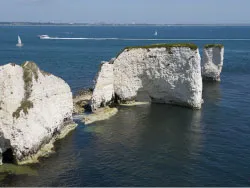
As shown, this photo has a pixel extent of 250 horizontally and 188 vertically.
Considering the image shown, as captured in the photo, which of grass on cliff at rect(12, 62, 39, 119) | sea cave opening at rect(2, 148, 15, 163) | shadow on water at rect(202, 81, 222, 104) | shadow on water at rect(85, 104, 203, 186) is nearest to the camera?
shadow on water at rect(85, 104, 203, 186)

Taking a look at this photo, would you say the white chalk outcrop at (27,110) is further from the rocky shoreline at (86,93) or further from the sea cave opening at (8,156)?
the sea cave opening at (8,156)

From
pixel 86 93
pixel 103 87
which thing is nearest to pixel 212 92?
pixel 86 93

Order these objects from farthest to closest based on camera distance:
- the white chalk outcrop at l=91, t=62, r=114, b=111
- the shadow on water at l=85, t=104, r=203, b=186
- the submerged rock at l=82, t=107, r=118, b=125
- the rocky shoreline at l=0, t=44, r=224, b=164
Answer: the white chalk outcrop at l=91, t=62, r=114, b=111, the submerged rock at l=82, t=107, r=118, b=125, the rocky shoreline at l=0, t=44, r=224, b=164, the shadow on water at l=85, t=104, r=203, b=186

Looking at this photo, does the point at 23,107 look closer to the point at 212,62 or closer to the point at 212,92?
the point at 212,92

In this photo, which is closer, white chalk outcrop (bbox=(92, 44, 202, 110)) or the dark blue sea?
the dark blue sea

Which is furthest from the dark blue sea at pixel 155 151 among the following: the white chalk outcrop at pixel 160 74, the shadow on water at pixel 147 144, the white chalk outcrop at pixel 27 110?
the white chalk outcrop at pixel 160 74

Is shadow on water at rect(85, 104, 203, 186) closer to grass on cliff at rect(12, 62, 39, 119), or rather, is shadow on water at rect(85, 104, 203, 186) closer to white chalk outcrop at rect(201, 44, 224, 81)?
grass on cliff at rect(12, 62, 39, 119)

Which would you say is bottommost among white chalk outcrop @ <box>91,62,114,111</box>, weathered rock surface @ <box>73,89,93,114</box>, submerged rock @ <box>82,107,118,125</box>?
submerged rock @ <box>82,107,118,125</box>

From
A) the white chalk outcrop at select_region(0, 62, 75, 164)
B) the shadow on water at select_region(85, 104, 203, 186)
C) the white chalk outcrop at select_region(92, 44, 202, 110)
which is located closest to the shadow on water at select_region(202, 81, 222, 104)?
the white chalk outcrop at select_region(92, 44, 202, 110)

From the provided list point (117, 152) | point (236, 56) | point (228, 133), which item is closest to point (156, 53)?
point (228, 133)
